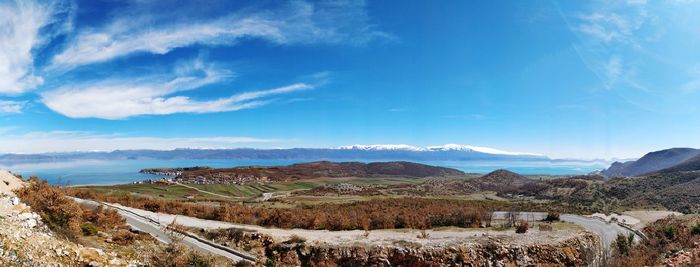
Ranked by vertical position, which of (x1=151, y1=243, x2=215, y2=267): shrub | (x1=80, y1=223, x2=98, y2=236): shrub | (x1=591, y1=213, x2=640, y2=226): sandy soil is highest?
(x1=80, y1=223, x2=98, y2=236): shrub

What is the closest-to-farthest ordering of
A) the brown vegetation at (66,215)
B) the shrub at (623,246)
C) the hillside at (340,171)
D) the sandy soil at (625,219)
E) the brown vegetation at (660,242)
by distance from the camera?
the brown vegetation at (66,215)
the brown vegetation at (660,242)
the shrub at (623,246)
the sandy soil at (625,219)
the hillside at (340,171)

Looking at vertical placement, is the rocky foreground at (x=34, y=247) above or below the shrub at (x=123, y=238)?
above

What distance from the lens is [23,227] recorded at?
12.0m

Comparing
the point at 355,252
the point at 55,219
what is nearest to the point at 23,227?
the point at 55,219

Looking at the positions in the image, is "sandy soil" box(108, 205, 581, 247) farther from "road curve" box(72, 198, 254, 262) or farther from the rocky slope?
"road curve" box(72, 198, 254, 262)

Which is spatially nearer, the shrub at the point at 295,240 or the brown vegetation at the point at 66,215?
the brown vegetation at the point at 66,215

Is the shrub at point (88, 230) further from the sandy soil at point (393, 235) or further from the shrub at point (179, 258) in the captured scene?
the sandy soil at point (393, 235)

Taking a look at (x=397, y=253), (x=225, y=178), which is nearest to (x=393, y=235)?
(x=397, y=253)

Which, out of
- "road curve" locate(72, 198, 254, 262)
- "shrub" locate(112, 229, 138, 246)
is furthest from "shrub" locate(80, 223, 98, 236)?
"road curve" locate(72, 198, 254, 262)

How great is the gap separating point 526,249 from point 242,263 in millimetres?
16575

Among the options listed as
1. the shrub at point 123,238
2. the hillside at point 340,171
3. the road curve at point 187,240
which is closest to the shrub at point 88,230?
the shrub at point 123,238

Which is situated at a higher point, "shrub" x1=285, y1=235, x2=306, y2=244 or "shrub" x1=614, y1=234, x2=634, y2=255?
"shrub" x1=285, y1=235, x2=306, y2=244

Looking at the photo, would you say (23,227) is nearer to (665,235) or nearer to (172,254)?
(172,254)

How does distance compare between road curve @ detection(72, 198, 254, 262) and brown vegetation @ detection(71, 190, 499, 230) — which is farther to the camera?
brown vegetation @ detection(71, 190, 499, 230)
